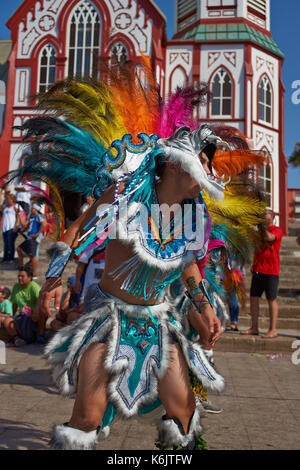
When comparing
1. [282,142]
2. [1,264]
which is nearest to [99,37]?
[282,142]

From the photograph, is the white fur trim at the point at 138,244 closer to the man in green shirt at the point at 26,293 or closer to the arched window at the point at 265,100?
the man in green shirt at the point at 26,293

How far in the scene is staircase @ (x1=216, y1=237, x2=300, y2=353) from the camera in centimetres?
636

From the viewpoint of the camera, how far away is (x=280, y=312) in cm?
811

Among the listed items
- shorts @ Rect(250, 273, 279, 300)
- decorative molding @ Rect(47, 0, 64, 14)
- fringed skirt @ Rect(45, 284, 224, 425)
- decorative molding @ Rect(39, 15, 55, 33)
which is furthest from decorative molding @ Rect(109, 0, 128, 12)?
fringed skirt @ Rect(45, 284, 224, 425)

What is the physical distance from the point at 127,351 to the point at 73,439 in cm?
45

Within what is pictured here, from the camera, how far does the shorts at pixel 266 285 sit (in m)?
6.51

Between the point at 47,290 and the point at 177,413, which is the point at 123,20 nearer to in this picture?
the point at 47,290

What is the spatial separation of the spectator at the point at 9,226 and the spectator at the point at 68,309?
4.77 m

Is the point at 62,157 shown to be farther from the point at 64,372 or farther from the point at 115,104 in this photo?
the point at 64,372

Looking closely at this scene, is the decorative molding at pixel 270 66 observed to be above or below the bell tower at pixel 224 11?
below

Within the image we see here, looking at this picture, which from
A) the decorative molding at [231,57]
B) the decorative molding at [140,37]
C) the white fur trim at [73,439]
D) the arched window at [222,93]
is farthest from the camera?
the arched window at [222,93]

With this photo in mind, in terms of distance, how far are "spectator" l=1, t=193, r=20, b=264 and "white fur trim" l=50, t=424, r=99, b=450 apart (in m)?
9.04

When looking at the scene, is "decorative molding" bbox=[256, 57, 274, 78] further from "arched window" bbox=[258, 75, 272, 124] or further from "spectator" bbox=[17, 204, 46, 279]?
"spectator" bbox=[17, 204, 46, 279]

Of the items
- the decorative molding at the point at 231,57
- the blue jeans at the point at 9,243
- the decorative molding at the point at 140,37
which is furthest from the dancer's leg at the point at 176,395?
the decorative molding at the point at 231,57
